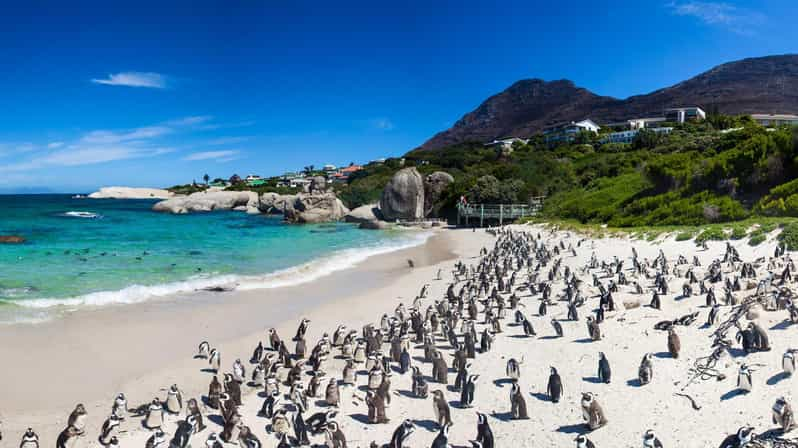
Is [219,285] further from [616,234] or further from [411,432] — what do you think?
[616,234]

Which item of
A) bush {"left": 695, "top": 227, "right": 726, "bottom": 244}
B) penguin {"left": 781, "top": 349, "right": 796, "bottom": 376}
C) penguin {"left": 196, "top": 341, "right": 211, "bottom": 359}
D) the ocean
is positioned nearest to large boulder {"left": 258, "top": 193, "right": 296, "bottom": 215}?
the ocean

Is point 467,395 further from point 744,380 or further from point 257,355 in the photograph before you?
point 257,355

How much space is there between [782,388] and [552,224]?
29.1 m

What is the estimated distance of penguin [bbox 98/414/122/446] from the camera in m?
6.64

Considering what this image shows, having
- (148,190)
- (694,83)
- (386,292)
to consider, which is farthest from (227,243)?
(694,83)

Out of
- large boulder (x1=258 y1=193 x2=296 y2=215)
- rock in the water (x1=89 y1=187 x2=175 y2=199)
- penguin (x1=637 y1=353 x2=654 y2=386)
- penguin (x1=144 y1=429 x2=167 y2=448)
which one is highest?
rock in the water (x1=89 y1=187 x2=175 y2=199)

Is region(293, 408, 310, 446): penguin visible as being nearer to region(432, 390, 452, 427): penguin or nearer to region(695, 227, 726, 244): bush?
region(432, 390, 452, 427): penguin

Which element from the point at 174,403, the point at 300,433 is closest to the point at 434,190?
the point at 174,403

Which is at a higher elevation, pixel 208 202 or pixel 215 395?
pixel 208 202

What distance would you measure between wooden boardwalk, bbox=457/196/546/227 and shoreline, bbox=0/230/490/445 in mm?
24957

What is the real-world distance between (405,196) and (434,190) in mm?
5504

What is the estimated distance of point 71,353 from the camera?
10.4 meters

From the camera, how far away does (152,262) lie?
2377cm

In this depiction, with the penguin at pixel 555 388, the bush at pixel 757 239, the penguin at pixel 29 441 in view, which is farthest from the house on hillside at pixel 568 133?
the penguin at pixel 29 441
